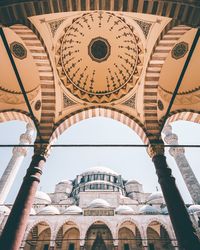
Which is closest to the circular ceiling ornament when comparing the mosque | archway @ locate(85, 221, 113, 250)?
the mosque

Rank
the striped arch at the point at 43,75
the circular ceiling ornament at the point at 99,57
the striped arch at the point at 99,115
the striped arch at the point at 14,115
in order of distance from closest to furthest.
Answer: the striped arch at the point at 43,75 < the circular ceiling ornament at the point at 99,57 < the striped arch at the point at 99,115 < the striped arch at the point at 14,115

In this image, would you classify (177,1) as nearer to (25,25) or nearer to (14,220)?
(25,25)

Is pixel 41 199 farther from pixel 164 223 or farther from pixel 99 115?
pixel 99 115

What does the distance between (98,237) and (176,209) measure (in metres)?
18.2

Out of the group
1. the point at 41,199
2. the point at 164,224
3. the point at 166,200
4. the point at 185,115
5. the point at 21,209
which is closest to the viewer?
the point at 21,209

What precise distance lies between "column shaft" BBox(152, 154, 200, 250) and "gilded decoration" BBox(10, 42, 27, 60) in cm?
524

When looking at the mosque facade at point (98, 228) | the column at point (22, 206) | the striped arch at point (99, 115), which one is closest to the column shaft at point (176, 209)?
the striped arch at point (99, 115)

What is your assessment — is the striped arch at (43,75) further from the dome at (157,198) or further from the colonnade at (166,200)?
the dome at (157,198)

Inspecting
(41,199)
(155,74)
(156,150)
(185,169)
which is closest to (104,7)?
(155,74)

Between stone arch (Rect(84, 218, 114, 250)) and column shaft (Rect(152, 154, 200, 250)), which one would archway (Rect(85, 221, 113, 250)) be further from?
column shaft (Rect(152, 154, 200, 250))

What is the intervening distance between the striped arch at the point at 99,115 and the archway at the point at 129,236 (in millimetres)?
16344

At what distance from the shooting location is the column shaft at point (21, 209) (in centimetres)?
419

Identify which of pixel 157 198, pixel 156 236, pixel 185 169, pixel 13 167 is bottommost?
pixel 156 236

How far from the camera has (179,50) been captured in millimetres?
6758
